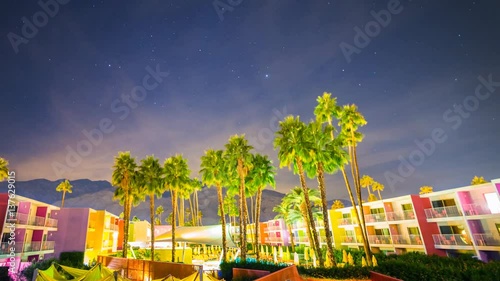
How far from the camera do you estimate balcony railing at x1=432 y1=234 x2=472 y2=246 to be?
26658 mm

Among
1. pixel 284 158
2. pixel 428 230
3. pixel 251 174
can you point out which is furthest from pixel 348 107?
pixel 428 230

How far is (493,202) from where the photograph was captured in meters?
25.1

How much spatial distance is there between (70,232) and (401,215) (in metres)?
45.2

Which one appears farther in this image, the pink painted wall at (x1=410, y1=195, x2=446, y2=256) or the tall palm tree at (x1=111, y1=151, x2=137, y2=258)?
the tall palm tree at (x1=111, y1=151, x2=137, y2=258)

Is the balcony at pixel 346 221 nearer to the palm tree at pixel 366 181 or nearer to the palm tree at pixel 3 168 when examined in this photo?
the palm tree at pixel 366 181

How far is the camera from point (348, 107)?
32250 millimetres

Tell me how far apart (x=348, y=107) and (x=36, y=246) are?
40.0 m

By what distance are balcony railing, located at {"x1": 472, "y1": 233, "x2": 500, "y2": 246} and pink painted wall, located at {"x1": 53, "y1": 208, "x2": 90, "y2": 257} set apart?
1859 inches

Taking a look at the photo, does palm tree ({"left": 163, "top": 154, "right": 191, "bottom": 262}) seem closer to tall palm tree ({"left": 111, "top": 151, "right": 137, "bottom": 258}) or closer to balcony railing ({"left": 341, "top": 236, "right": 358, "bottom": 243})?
tall palm tree ({"left": 111, "top": 151, "right": 137, "bottom": 258})

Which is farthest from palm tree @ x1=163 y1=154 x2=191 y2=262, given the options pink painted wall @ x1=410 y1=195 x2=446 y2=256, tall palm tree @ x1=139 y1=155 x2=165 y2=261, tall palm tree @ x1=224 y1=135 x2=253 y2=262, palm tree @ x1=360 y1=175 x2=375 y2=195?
palm tree @ x1=360 y1=175 x2=375 y2=195

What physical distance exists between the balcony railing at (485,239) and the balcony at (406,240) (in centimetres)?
618

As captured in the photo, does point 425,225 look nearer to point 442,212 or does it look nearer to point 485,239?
point 442,212

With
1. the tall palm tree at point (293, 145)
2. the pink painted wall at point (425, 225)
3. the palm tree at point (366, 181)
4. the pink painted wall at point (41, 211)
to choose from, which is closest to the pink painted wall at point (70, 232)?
the pink painted wall at point (41, 211)

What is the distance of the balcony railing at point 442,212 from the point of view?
2785 cm
